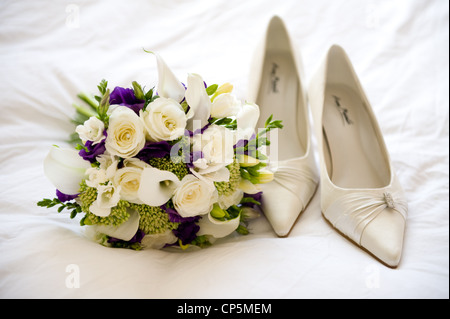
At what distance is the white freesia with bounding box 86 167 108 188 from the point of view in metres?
0.63

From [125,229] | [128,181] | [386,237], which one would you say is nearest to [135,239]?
[125,229]

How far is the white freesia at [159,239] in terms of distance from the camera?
0.75 metres

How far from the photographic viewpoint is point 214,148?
66cm

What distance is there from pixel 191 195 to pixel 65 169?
0.77 ft

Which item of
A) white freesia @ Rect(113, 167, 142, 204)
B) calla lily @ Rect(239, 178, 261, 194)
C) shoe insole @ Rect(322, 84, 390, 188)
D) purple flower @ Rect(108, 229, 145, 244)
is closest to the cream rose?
white freesia @ Rect(113, 167, 142, 204)

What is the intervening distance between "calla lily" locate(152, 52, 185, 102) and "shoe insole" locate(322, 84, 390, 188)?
0.54 meters

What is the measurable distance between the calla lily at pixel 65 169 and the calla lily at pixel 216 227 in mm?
250

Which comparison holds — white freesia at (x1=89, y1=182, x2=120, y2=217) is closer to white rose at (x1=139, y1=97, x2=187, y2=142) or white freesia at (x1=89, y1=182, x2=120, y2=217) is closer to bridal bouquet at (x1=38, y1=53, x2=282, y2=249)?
bridal bouquet at (x1=38, y1=53, x2=282, y2=249)

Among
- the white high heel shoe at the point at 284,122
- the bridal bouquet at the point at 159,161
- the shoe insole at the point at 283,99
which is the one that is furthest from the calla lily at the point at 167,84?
the shoe insole at the point at 283,99

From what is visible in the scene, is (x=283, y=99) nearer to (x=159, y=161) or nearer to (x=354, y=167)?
(x=354, y=167)

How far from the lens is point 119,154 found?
626mm

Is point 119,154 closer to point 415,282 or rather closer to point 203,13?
point 415,282

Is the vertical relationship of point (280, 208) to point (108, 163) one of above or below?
below
